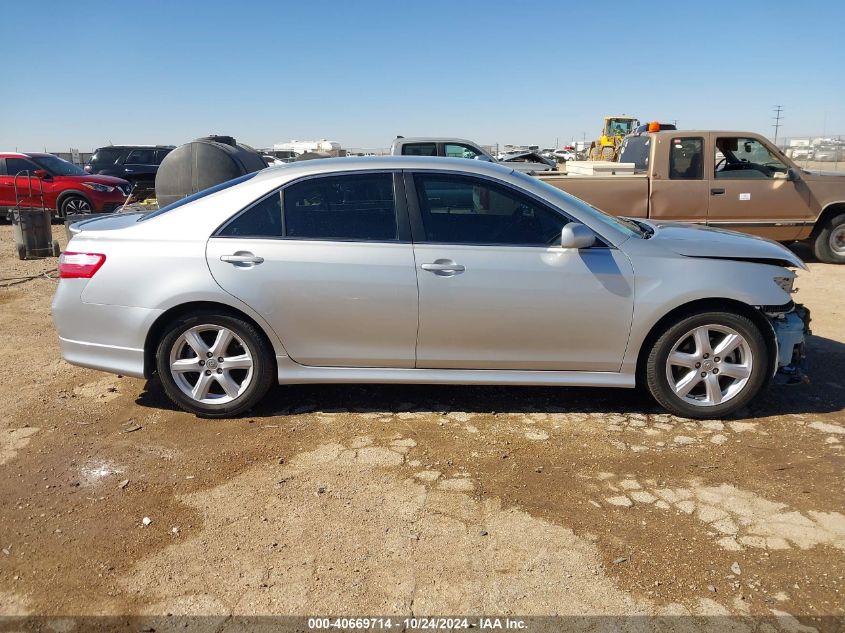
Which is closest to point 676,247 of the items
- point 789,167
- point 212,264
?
point 212,264

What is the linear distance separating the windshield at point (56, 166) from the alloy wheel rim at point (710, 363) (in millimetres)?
14261

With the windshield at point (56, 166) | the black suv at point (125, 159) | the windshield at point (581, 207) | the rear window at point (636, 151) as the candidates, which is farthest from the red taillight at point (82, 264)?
the black suv at point (125, 159)

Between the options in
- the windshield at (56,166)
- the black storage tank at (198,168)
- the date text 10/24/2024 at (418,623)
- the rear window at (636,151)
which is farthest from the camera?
the windshield at (56,166)

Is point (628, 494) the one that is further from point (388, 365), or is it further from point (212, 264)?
point (212, 264)

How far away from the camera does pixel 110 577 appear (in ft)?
9.32

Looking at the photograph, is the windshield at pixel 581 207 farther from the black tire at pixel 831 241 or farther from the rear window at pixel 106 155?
the rear window at pixel 106 155

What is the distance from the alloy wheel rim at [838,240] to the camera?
9.52 m

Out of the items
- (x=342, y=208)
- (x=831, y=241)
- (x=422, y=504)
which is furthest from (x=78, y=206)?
(x=831, y=241)

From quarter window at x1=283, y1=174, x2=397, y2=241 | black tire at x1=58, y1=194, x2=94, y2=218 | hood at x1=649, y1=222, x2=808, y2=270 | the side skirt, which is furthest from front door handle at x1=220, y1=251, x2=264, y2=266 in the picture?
black tire at x1=58, y1=194, x2=94, y2=218

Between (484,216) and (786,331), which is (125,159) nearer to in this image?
(484,216)

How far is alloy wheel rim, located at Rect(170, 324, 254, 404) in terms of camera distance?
4.26 m

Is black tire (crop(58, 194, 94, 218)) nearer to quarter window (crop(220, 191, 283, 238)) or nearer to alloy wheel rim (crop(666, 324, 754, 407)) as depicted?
quarter window (crop(220, 191, 283, 238))

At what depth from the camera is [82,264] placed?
4.30 meters

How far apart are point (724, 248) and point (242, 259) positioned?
3.00 metres
